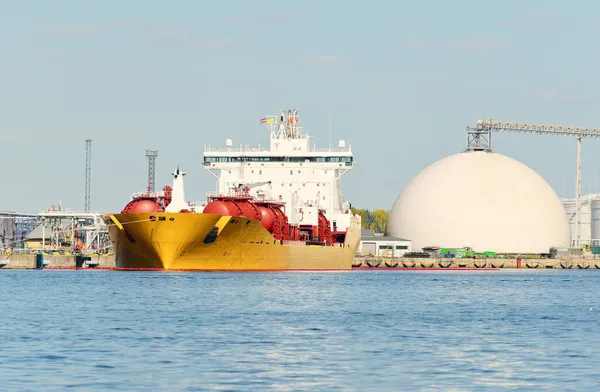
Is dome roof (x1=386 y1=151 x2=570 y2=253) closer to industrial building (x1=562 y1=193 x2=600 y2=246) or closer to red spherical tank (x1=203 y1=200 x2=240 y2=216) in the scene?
industrial building (x1=562 y1=193 x2=600 y2=246)

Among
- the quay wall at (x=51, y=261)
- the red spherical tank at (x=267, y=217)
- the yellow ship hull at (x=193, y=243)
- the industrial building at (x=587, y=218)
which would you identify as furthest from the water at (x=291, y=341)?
the industrial building at (x=587, y=218)

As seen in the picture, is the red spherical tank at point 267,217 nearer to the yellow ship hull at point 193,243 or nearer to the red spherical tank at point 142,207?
the yellow ship hull at point 193,243

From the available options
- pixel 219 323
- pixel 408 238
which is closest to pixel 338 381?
pixel 219 323

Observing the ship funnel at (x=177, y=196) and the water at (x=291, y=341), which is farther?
the ship funnel at (x=177, y=196)

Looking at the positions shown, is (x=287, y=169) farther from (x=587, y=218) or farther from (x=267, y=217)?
(x=587, y=218)

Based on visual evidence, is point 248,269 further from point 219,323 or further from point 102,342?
point 102,342

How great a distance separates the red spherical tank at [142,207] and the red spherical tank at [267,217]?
25.0ft

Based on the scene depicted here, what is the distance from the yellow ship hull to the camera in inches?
3091

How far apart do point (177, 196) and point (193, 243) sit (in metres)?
5.27

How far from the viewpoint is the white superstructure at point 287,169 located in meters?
102

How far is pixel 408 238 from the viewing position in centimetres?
14488

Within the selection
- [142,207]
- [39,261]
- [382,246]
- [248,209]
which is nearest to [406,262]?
[382,246]

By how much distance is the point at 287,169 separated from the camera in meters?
103

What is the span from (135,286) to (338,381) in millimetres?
38697
